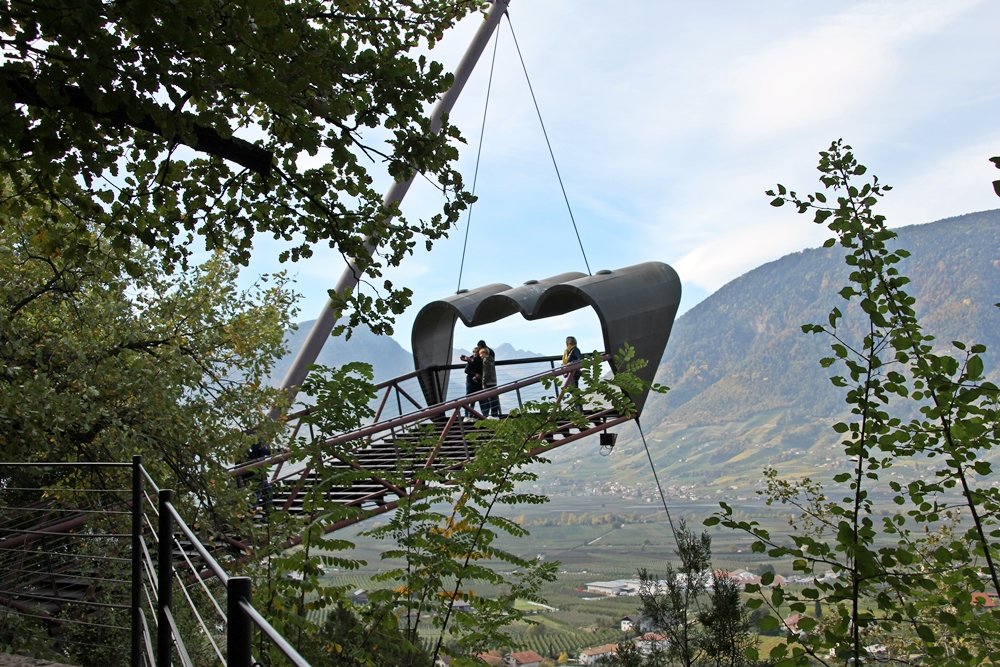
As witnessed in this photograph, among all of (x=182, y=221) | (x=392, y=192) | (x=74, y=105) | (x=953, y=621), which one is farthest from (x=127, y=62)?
(x=392, y=192)

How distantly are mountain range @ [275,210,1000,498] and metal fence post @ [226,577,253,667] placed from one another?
121 meters

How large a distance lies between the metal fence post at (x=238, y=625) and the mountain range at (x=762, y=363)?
12144 centimetres

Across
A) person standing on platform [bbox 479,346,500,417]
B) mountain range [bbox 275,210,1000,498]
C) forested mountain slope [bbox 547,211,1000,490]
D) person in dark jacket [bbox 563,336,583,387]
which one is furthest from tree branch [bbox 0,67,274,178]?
forested mountain slope [bbox 547,211,1000,490]

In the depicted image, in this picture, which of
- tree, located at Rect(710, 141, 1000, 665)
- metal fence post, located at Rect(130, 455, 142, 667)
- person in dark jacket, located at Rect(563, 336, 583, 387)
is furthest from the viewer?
person in dark jacket, located at Rect(563, 336, 583, 387)

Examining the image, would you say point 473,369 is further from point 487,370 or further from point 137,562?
point 137,562

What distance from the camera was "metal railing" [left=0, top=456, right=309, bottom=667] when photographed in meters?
3.95

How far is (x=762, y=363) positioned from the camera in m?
163

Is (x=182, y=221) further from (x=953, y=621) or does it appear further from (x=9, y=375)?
(x=953, y=621)

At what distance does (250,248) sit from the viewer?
637 centimetres

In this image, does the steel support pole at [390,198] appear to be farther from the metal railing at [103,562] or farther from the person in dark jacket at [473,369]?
the metal railing at [103,562]

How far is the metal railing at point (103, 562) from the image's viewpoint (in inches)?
156

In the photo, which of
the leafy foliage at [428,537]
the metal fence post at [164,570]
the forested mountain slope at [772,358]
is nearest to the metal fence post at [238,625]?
the metal fence post at [164,570]

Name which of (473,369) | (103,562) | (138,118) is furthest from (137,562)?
(473,369)

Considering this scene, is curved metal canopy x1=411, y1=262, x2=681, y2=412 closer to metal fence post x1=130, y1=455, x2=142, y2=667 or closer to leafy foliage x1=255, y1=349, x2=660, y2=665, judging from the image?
leafy foliage x1=255, y1=349, x2=660, y2=665
